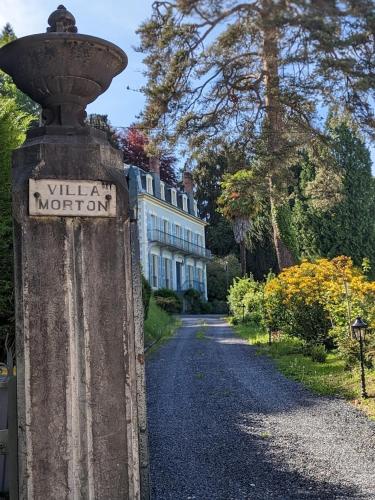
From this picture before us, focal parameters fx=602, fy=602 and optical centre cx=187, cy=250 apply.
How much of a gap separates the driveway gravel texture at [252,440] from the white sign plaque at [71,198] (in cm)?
289

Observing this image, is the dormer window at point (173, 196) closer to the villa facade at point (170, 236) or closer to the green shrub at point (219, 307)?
the villa facade at point (170, 236)

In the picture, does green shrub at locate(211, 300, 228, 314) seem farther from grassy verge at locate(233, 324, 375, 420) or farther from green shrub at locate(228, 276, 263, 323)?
grassy verge at locate(233, 324, 375, 420)

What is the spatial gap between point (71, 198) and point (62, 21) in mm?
1078

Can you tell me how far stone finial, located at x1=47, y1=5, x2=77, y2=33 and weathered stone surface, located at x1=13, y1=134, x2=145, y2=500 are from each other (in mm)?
691

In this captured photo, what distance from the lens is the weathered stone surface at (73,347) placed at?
3.18 metres

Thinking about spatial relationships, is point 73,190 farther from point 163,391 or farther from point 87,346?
point 163,391

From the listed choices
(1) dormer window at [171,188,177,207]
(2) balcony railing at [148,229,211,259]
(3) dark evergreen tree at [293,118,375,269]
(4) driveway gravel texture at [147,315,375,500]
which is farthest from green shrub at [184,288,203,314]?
(4) driveway gravel texture at [147,315,375,500]

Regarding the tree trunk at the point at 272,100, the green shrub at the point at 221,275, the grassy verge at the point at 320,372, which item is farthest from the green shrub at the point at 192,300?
the tree trunk at the point at 272,100

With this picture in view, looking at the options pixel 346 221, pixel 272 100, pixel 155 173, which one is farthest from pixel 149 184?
pixel 272 100

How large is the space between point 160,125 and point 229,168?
A: 235 centimetres

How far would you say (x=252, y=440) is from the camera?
7.07 meters

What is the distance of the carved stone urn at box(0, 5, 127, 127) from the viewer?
3357 millimetres

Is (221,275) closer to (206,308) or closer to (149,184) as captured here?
(206,308)

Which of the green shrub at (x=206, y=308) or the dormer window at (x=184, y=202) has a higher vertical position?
the dormer window at (x=184, y=202)
